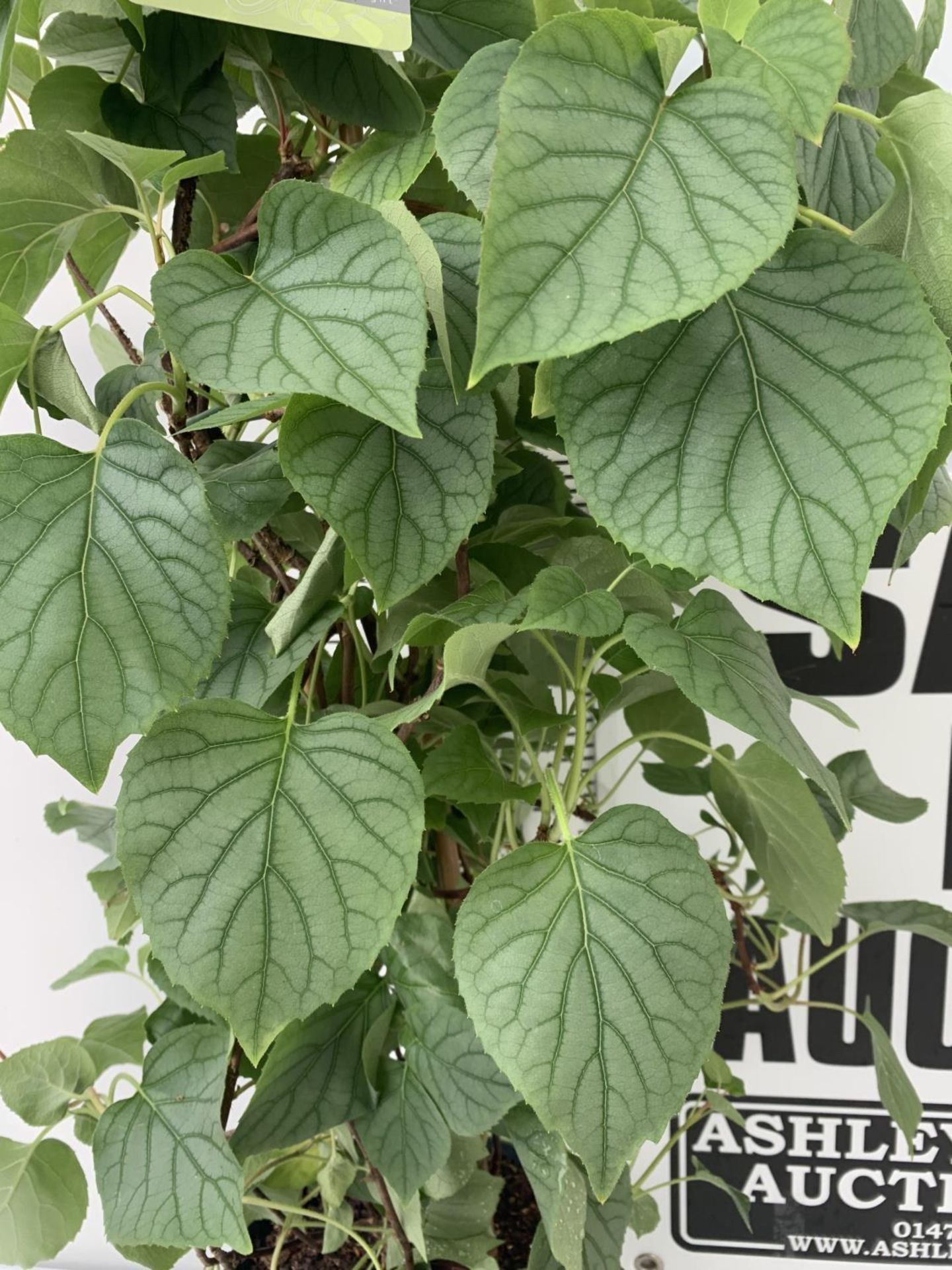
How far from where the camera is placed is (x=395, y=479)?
424 mm

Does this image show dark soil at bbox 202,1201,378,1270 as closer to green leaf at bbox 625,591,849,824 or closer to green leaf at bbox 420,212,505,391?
green leaf at bbox 625,591,849,824

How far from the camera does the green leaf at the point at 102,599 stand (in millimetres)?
384

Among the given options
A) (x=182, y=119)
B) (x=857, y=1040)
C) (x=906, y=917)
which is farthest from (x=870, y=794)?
(x=182, y=119)

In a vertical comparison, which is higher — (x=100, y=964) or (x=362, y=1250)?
(x=100, y=964)

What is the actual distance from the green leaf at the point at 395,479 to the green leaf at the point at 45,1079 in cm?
47

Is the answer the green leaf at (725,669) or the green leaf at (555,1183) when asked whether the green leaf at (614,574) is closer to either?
the green leaf at (725,669)

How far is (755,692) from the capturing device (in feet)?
1.33

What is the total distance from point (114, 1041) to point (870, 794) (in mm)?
→ 600

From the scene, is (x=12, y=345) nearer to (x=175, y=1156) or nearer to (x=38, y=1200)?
(x=175, y=1156)

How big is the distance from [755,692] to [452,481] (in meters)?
0.15

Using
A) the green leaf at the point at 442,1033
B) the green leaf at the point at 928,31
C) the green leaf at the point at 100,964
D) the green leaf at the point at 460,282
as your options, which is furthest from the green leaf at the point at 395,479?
the green leaf at the point at 100,964

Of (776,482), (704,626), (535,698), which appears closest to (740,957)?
(535,698)

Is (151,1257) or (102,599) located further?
(151,1257)

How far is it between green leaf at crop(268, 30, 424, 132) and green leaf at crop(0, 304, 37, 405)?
167 mm
